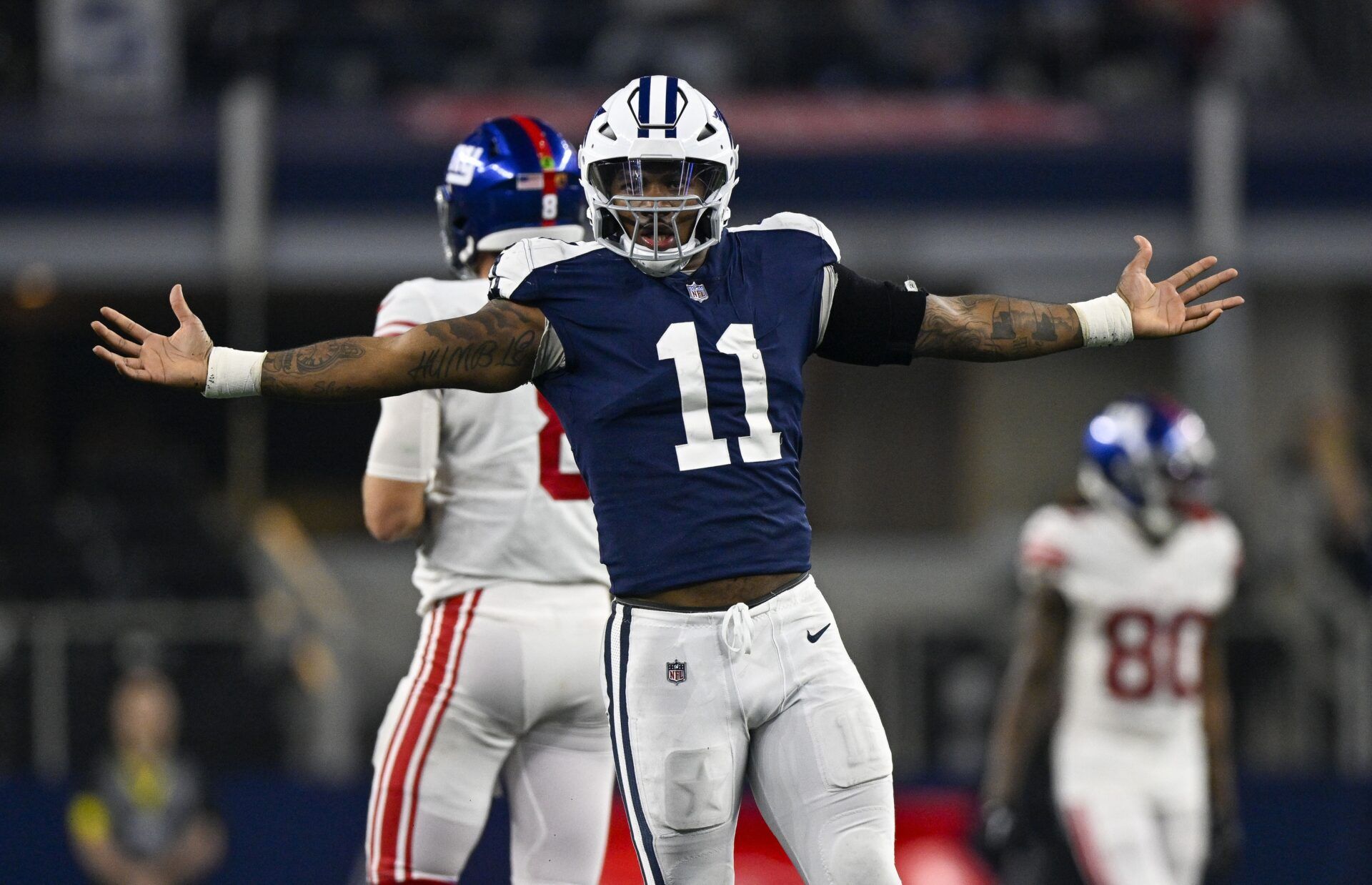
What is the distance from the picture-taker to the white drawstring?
140 inches

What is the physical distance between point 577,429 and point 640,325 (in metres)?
0.25

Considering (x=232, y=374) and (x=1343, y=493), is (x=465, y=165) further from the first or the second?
(x=1343, y=493)

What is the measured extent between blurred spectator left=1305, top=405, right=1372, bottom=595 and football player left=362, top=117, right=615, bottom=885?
660 cm

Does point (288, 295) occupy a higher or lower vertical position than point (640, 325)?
higher

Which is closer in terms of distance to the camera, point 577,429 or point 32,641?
point 577,429

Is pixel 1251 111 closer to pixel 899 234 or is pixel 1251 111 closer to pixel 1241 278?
pixel 1241 278

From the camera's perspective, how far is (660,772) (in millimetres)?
3594

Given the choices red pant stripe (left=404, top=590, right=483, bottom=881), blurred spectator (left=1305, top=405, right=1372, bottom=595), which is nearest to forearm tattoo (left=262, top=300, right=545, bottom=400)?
red pant stripe (left=404, top=590, right=483, bottom=881)

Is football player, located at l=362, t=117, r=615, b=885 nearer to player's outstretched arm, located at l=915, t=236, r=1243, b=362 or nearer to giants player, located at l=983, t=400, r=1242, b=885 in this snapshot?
player's outstretched arm, located at l=915, t=236, r=1243, b=362

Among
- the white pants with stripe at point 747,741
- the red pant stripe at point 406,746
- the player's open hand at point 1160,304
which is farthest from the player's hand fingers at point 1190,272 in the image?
the red pant stripe at point 406,746

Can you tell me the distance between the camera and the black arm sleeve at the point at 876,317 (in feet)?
12.4

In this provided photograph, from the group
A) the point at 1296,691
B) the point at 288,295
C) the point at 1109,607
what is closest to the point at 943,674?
the point at 1296,691

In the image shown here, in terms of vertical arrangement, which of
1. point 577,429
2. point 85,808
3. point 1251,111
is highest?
point 1251,111

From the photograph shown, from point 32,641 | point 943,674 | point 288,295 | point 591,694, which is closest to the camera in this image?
point 591,694
